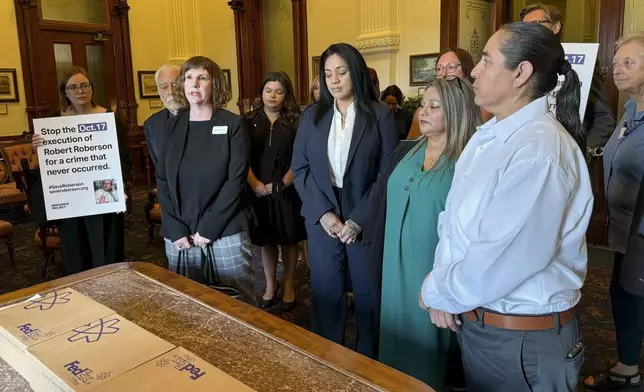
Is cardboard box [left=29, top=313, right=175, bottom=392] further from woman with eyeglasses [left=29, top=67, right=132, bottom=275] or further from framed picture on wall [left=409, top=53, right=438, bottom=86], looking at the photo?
framed picture on wall [left=409, top=53, right=438, bottom=86]

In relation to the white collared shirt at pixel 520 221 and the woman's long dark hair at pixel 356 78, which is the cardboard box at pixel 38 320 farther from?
the woman's long dark hair at pixel 356 78

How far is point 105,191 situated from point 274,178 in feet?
3.45

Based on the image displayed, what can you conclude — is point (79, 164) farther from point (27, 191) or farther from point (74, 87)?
point (27, 191)

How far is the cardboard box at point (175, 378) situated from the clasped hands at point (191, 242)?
4.40 ft

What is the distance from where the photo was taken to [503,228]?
4.26ft

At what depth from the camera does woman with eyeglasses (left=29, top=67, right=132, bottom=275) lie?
3.15 meters

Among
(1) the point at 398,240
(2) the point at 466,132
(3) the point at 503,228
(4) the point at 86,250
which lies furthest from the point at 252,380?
(4) the point at 86,250

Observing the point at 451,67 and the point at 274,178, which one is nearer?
the point at 451,67

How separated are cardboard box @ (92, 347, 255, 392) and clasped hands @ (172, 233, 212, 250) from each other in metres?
1.34

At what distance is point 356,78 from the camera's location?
2.51 m

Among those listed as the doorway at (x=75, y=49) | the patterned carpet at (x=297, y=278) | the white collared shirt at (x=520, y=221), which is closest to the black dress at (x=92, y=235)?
the patterned carpet at (x=297, y=278)

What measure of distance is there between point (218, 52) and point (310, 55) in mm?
2263

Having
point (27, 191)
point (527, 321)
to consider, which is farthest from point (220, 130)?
point (27, 191)

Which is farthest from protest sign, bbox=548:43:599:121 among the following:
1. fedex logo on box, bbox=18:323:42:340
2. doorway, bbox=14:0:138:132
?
doorway, bbox=14:0:138:132
